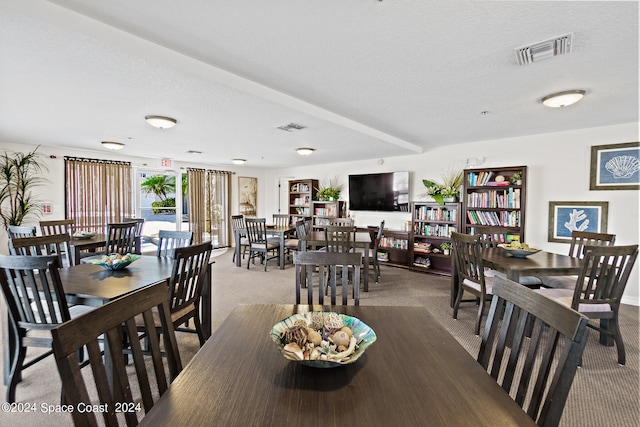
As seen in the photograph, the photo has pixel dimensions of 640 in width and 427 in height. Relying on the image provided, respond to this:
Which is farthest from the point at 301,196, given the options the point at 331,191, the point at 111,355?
the point at 111,355

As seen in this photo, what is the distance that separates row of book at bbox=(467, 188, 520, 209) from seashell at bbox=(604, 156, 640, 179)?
1042 millimetres

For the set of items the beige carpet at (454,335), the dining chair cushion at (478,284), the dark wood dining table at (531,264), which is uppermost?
the dark wood dining table at (531,264)

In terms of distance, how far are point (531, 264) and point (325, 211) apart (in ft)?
16.1

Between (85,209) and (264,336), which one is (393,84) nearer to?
(264,336)

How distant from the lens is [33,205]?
4914 millimetres

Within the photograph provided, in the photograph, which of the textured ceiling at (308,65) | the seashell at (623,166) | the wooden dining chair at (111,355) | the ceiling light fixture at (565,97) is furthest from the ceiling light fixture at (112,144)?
the seashell at (623,166)

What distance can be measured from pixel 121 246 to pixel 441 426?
4108 millimetres

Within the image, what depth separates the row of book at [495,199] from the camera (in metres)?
4.35

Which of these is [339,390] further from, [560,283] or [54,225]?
[54,225]

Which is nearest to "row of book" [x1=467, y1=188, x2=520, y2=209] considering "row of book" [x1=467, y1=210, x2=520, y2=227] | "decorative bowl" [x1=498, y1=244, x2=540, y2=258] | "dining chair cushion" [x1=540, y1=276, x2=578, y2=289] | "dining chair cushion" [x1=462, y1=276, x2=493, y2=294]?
Result: "row of book" [x1=467, y1=210, x2=520, y2=227]

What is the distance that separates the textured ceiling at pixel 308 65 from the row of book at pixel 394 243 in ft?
8.08

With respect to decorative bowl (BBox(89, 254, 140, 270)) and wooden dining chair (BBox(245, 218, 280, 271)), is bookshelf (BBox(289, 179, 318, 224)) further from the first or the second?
decorative bowl (BBox(89, 254, 140, 270))

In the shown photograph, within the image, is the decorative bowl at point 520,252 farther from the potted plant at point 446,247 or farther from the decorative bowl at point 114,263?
Result: the decorative bowl at point 114,263

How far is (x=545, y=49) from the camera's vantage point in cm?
193
